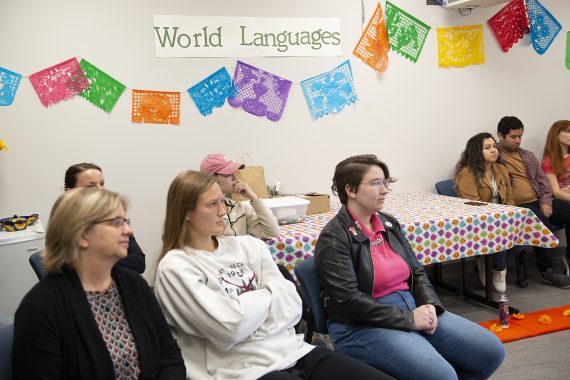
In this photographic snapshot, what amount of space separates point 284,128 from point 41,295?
9.32ft

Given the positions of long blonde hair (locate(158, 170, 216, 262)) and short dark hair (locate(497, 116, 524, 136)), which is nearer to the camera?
long blonde hair (locate(158, 170, 216, 262))

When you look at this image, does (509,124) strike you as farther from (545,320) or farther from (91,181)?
(91,181)

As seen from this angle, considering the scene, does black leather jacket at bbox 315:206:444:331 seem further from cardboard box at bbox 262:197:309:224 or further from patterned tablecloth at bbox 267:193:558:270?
cardboard box at bbox 262:197:309:224

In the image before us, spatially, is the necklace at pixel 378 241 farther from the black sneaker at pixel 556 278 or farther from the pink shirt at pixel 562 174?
the pink shirt at pixel 562 174

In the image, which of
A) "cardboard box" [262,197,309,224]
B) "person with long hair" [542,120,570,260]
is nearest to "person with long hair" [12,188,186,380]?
"cardboard box" [262,197,309,224]

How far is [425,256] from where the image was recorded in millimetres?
3338

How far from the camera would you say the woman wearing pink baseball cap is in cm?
299

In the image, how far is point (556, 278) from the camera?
414 cm

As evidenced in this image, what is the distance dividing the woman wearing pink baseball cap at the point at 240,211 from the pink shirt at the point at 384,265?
766 millimetres

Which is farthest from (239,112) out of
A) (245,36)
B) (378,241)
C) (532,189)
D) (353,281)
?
(532,189)

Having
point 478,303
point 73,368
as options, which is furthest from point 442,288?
point 73,368

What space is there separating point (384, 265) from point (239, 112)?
2052 millimetres

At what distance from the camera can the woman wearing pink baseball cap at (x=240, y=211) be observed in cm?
299

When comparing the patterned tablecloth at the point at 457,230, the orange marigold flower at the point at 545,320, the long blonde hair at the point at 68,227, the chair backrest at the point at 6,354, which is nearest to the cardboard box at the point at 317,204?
the patterned tablecloth at the point at 457,230
